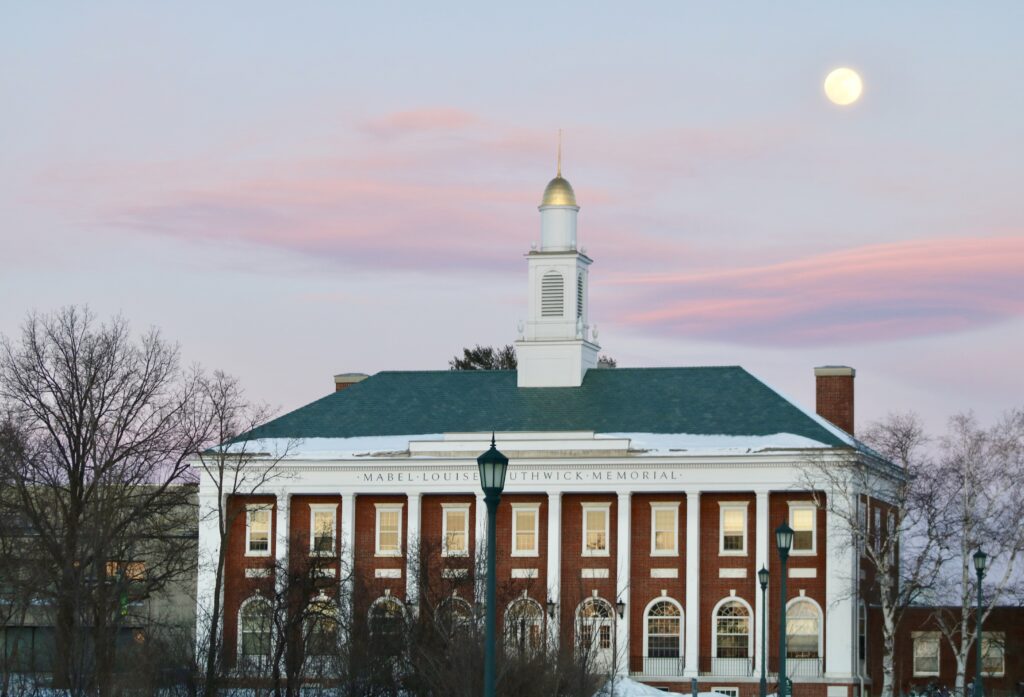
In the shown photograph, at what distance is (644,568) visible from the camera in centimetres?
9219

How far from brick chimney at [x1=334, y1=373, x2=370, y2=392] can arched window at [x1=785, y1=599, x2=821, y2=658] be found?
2581 cm

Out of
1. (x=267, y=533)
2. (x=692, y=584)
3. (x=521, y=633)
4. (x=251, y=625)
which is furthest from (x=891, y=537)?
(x=521, y=633)

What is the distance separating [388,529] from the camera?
95.7m

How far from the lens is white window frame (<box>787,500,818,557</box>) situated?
296 feet

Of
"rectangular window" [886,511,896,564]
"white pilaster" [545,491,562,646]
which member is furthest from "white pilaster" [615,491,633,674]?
"rectangular window" [886,511,896,564]

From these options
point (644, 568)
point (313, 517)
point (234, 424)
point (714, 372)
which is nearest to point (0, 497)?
point (234, 424)

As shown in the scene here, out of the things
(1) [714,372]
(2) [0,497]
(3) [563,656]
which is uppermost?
(1) [714,372]

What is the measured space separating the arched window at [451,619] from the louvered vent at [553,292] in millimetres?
36320

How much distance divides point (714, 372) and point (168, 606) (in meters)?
31.6

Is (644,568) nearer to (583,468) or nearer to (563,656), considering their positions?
(583,468)

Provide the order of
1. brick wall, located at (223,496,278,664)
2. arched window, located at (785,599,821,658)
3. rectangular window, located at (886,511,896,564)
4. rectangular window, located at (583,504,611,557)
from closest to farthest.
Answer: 1. rectangular window, located at (886,511,896,564)
2. arched window, located at (785,599,821,658)
3. rectangular window, located at (583,504,611,557)
4. brick wall, located at (223,496,278,664)

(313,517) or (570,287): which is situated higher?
(570,287)

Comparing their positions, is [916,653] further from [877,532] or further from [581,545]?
[581,545]

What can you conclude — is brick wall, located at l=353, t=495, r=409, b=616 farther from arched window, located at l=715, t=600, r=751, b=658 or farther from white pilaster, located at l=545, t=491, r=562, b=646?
arched window, located at l=715, t=600, r=751, b=658
